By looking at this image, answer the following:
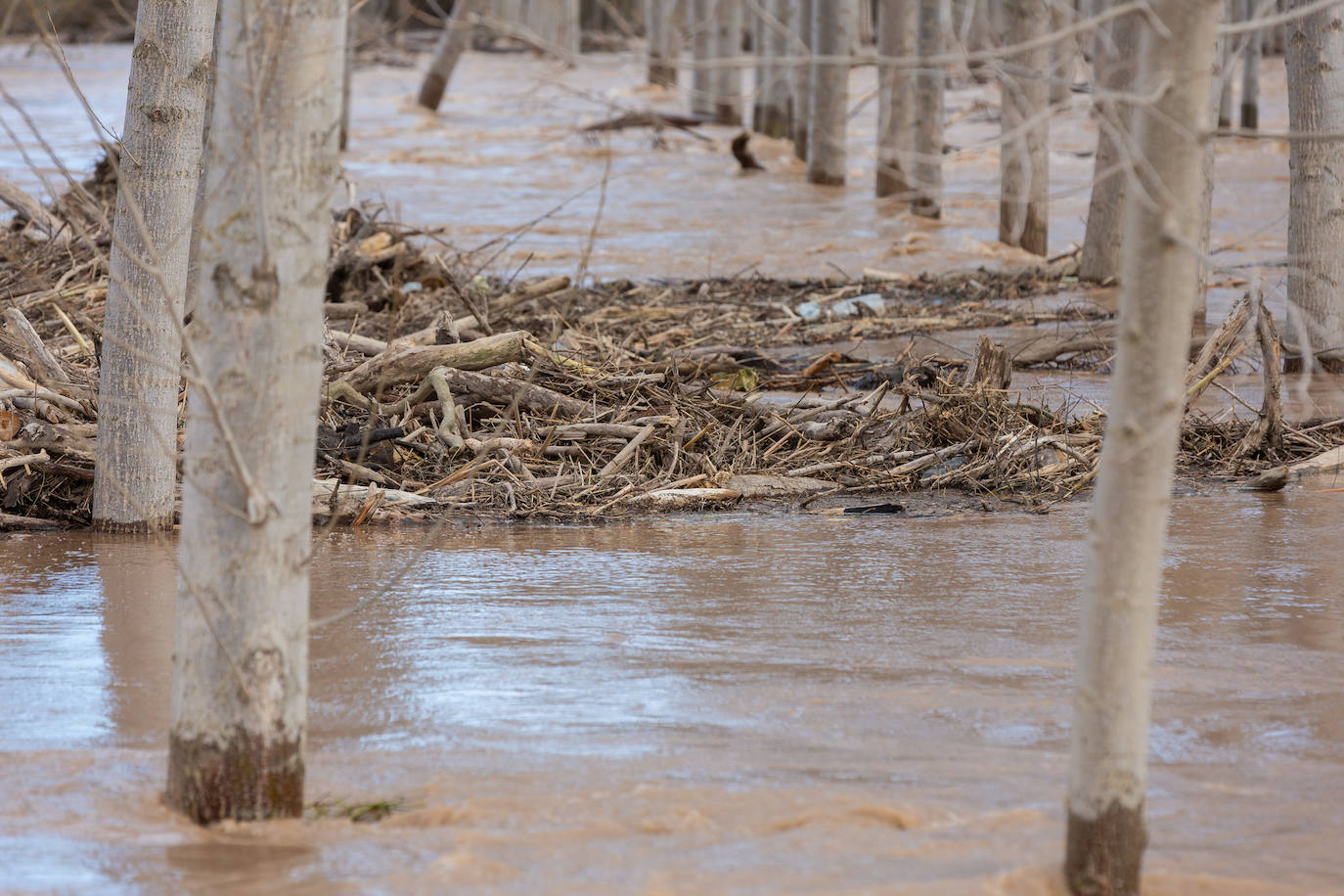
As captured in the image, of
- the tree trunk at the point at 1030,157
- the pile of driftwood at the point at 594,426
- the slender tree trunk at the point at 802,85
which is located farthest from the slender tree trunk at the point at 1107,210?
the slender tree trunk at the point at 802,85

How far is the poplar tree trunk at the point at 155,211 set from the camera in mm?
5082

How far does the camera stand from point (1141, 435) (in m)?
2.35

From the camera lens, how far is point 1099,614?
241 cm

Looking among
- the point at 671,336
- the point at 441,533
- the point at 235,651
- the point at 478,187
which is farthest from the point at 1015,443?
the point at 478,187

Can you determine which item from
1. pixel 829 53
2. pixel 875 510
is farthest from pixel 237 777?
pixel 829 53

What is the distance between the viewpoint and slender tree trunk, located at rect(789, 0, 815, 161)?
2078 centimetres

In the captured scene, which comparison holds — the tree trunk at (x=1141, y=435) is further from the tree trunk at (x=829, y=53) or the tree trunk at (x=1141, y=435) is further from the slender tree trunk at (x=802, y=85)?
the slender tree trunk at (x=802, y=85)

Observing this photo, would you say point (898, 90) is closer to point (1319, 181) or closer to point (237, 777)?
point (1319, 181)

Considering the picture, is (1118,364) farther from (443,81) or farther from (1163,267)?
(443,81)

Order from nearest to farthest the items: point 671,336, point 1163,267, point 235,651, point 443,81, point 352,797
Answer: point 1163,267 → point 235,651 → point 352,797 → point 671,336 → point 443,81

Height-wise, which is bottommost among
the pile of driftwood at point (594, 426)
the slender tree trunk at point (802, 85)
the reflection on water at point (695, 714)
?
the reflection on water at point (695, 714)

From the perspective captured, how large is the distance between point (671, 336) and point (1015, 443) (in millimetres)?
3227

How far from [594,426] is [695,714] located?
9.74 feet

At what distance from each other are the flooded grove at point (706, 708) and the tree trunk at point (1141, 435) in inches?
9.0
